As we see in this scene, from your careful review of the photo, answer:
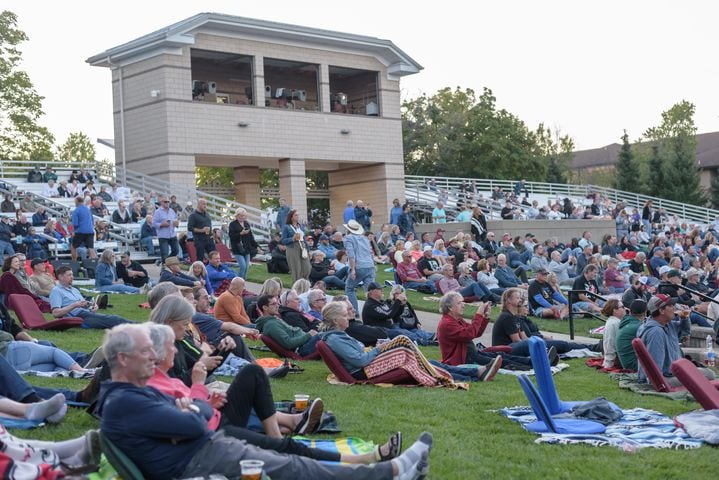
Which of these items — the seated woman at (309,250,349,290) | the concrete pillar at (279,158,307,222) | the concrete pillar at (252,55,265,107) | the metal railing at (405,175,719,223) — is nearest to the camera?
the seated woman at (309,250,349,290)

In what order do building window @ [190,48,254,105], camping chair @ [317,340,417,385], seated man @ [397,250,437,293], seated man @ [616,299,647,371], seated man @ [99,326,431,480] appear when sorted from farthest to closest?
building window @ [190,48,254,105]
seated man @ [397,250,437,293]
seated man @ [616,299,647,371]
camping chair @ [317,340,417,385]
seated man @ [99,326,431,480]

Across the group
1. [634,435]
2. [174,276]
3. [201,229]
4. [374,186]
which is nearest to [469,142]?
→ [374,186]

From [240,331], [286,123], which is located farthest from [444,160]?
[240,331]

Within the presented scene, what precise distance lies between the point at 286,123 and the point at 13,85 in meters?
15.9

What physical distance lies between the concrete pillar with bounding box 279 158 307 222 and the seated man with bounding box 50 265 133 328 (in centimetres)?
2064

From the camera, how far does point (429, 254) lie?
22406 mm

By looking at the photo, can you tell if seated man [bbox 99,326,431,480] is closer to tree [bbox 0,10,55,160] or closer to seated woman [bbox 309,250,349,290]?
seated woman [bbox 309,250,349,290]

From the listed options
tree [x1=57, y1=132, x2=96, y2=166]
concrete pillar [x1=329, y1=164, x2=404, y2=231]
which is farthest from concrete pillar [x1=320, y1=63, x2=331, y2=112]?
tree [x1=57, y1=132, x2=96, y2=166]

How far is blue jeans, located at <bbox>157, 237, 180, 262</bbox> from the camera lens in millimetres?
22141

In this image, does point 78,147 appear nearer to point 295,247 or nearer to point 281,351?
point 295,247

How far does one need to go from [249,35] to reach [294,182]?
18.4 ft

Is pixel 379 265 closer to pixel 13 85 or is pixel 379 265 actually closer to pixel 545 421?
pixel 545 421

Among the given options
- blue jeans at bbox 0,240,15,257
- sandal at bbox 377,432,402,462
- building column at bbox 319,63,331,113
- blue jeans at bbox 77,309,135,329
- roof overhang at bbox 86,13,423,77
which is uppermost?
roof overhang at bbox 86,13,423,77

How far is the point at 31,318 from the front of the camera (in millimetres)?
13289
